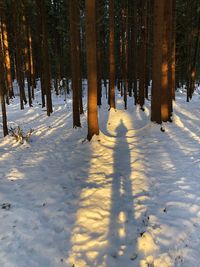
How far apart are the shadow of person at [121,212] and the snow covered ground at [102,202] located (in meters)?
0.02

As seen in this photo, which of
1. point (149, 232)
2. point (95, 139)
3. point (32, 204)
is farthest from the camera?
point (95, 139)

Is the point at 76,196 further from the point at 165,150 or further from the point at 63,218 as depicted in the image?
the point at 165,150

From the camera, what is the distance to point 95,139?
12695 mm

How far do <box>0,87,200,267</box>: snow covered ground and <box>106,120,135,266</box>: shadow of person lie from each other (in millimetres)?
18

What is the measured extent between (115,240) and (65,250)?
0.92 metres

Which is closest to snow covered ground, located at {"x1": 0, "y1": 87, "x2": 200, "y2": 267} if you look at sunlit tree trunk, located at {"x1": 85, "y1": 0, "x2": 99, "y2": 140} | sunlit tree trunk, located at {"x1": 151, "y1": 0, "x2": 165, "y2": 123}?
sunlit tree trunk, located at {"x1": 85, "y1": 0, "x2": 99, "y2": 140}

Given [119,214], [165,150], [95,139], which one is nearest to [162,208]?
[119,214]

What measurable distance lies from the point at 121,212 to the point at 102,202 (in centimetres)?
64

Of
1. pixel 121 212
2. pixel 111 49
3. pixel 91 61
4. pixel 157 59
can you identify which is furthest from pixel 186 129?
pixel 121 212

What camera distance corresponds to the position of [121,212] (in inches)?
267

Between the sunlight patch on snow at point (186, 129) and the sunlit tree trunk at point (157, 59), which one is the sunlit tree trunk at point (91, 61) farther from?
the sunlight patch on snow at point (186, 129)

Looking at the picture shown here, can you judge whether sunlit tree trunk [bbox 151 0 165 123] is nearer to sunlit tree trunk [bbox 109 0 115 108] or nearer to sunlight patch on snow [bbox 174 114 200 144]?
sunlight patch on snow [bbox 174 114 200 144]

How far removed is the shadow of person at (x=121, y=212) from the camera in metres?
5.52

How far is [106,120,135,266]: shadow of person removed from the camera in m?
5.52
